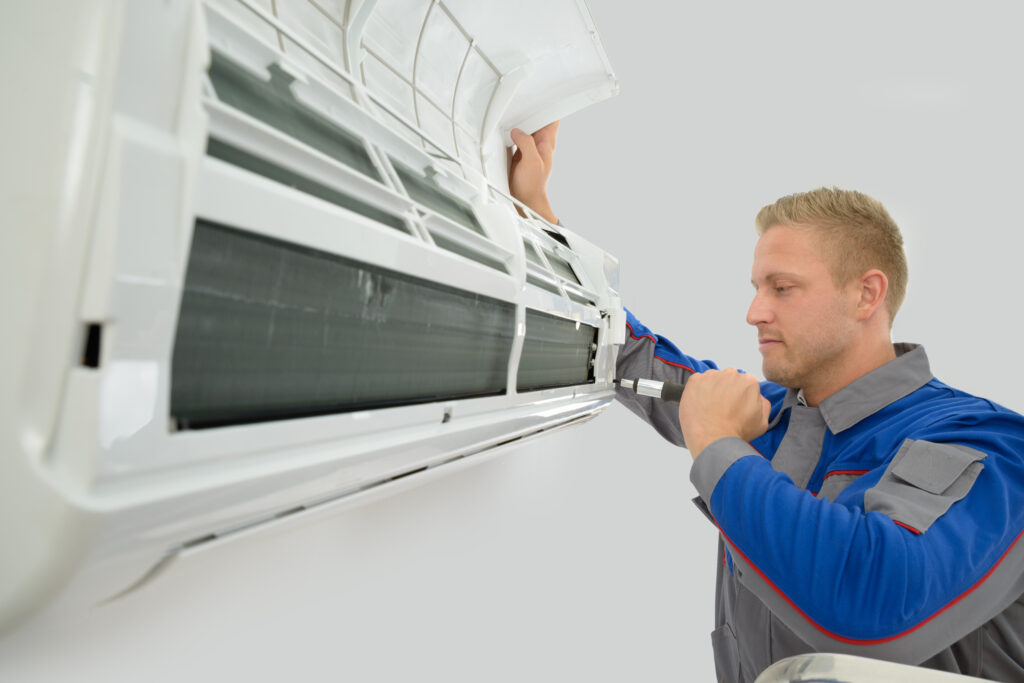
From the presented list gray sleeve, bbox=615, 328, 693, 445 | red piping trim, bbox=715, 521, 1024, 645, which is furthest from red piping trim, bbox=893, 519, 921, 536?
gray sleeve, bbox=615, 328, 693, 445

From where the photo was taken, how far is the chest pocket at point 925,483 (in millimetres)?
829

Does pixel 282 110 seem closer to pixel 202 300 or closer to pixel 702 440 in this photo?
pixel 202 300

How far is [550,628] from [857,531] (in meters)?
0.99

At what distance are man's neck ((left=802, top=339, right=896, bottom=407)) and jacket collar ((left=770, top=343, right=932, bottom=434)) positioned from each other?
0.05 meters

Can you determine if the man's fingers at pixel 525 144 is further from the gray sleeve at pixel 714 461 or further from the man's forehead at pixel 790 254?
the gray sleeve at pixel 714 461

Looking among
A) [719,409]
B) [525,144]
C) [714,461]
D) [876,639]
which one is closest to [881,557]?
[876,639]

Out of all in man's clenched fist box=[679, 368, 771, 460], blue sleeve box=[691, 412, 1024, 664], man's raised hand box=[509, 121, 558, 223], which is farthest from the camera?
man's raised hand box=[509, 121, 558, 223]

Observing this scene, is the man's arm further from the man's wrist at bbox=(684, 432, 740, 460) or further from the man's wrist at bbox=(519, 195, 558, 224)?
the man's wrist at bbox=(519, 195, 558, 224)

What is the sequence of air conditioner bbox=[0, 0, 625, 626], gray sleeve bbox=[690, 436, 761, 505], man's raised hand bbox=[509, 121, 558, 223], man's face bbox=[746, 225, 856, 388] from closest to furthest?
1. air conditioner bbox=[0, 0, 625, 626]
2. gray sleeve bbox=[690, 436, 761, 505]
3. man's face bbox=[746, 225, 856, 388]
4. man's raised hand bbox=[509, 121, 558, 223]

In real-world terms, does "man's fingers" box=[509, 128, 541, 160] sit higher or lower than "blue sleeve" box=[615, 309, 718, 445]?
higher

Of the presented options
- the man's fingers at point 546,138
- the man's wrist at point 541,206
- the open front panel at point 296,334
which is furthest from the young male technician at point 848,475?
the man's fingers at point 546,138

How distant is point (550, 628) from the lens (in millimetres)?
1543

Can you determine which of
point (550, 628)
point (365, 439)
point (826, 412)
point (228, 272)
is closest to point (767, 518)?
point (826, 412)

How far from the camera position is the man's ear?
121 cm
